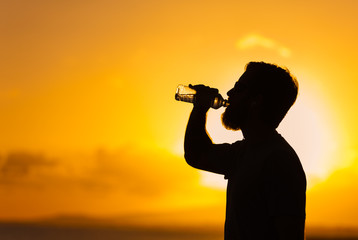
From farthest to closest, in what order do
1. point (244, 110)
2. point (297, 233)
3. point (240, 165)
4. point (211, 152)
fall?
point (211, 152)
point (244, 110)
point (240, 165)
point (297, 233)

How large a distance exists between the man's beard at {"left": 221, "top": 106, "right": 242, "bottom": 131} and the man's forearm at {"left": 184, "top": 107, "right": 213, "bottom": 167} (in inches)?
12.6

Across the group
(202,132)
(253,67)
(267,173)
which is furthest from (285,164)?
(202,132)

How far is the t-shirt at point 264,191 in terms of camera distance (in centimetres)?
283

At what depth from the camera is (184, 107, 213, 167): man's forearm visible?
3746mm

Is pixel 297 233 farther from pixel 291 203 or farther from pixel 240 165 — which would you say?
pixel 240 165

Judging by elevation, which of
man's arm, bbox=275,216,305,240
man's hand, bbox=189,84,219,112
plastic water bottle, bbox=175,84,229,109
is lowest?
man's arm, bbox=275,216,305,240

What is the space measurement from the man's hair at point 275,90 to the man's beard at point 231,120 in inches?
6.0

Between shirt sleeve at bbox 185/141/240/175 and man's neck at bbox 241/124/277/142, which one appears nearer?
man's neck at bbox 241/124/277/142

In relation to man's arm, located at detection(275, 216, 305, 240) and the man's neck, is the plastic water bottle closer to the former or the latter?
the man's neck

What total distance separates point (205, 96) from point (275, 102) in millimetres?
627

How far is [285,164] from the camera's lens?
9.52ft

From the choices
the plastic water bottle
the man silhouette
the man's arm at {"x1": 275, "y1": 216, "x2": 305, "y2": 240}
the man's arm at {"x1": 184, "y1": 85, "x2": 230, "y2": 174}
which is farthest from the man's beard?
the man's arm at {"x1": 275, "y1": 216, "x2": 305, "y2": 240}

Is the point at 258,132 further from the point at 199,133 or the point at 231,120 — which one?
the point at 199,133

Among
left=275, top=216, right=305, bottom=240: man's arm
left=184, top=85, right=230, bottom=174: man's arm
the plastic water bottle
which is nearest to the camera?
left=275, top=216, right=305, bottom=240: man's arm
